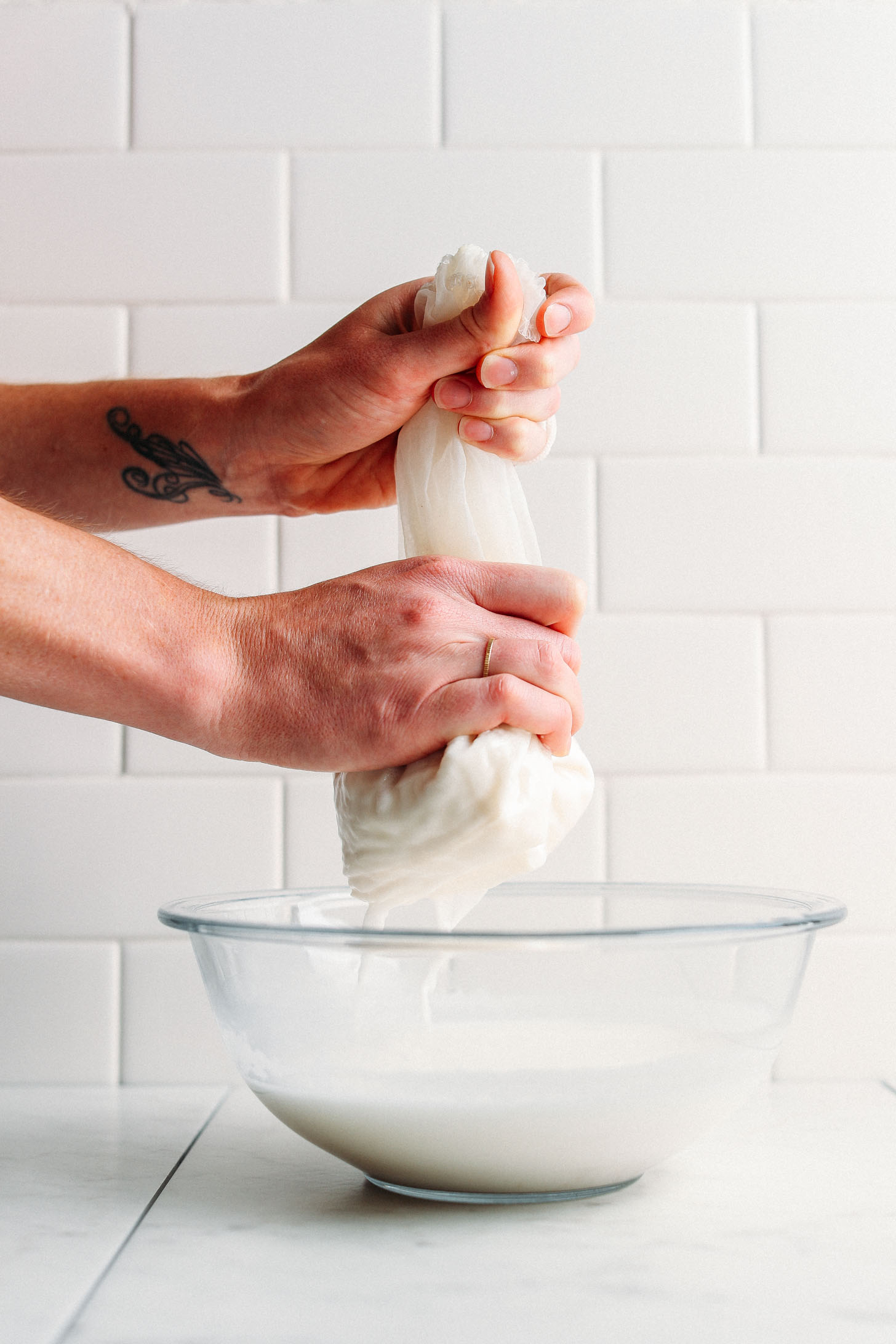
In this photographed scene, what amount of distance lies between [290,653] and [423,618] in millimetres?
77

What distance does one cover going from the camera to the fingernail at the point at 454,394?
0.71 m

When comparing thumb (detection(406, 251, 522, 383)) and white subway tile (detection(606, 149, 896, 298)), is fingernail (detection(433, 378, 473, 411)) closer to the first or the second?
thumb (detection(406, 251, 522, 383))

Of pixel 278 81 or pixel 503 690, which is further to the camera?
pixel 278 81

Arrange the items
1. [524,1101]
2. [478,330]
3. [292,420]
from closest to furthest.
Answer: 1. [524,1101]
2. [478,330]
3. [292,420]

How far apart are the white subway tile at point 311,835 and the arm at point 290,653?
35 centimetres

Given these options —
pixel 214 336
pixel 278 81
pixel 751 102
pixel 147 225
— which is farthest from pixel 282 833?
pixel 751 102

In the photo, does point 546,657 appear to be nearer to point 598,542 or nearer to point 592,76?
point 598,542

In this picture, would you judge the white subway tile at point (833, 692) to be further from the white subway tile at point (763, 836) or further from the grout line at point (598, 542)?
the grout line at point (598, 542)

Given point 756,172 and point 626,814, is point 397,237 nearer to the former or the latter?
point 756,172

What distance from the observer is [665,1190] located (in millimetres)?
671

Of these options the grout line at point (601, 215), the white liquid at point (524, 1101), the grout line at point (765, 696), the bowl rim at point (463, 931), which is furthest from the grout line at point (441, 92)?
the white liquid at point (524, 1101)

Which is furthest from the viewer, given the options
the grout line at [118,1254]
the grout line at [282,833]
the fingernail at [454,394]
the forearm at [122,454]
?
the grout line at [282,833]

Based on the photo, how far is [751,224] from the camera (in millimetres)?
1021

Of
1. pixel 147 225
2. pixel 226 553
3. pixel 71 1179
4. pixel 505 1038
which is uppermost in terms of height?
pixel 147 225
